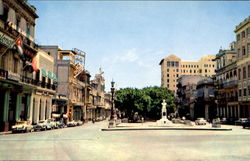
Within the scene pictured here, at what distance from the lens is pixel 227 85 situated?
59.2 meters

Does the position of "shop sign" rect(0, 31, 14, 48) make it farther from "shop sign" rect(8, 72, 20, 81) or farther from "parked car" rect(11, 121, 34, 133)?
"parked car" rect(11, 121, 34, 133)

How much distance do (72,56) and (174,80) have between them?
93.1 meters

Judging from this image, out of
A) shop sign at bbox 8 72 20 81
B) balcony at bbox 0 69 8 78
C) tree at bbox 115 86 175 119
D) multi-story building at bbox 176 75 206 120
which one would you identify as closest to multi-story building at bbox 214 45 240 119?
tree at bbox 115 86 175 119

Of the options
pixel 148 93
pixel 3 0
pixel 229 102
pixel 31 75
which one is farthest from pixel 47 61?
pixel 229 102

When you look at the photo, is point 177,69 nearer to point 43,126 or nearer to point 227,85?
point 227,85

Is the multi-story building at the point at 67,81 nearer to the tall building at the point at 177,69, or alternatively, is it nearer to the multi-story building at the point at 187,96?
the multi-story building at the point at 187,96

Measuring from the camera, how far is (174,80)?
145250 millimetres

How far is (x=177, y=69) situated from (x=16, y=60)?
391 ft

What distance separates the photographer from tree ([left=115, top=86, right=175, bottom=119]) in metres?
63.2

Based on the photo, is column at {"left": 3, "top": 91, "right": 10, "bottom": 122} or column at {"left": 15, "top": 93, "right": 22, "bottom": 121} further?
column at {"left": 15, "top": 93, "right": 22, "bottom": 121}

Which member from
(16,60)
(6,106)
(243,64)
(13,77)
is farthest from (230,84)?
(6,106)

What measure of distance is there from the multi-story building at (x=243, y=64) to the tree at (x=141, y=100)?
62.3 ft

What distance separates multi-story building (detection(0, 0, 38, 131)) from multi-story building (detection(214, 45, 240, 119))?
39.7 meters

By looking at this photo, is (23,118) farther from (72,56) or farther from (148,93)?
(148,93)
